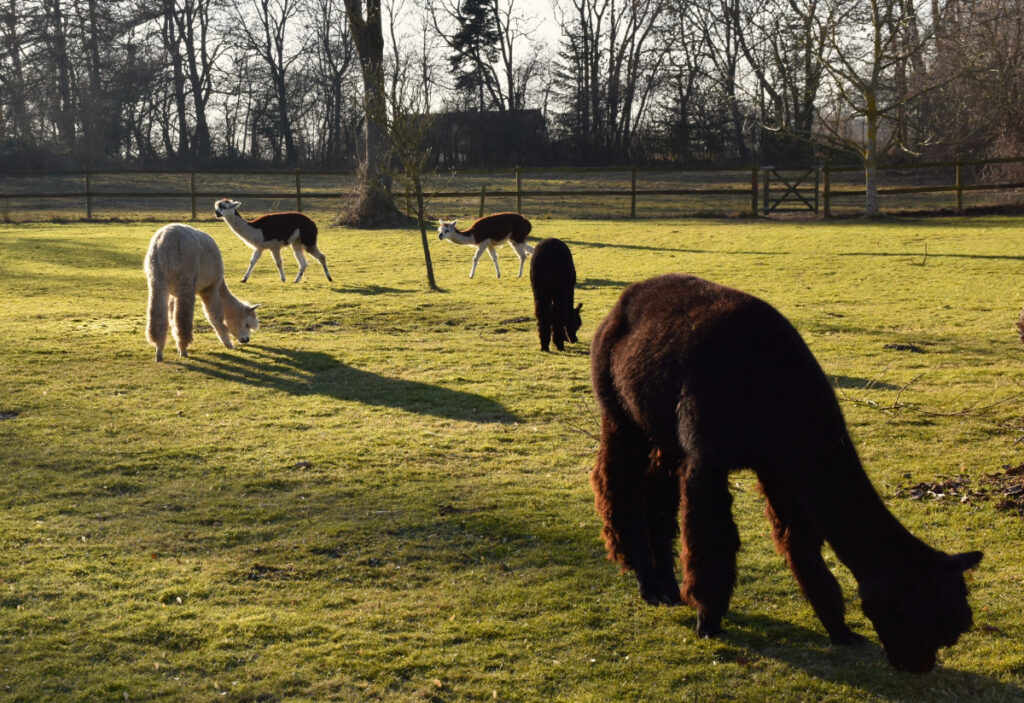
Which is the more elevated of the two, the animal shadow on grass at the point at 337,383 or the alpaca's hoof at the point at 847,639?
the animal shadow on grass at the point at 337,383

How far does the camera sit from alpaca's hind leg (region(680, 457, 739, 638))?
12.3 ft

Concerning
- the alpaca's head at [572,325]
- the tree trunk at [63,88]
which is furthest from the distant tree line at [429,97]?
the alpaca's head at [572,325]

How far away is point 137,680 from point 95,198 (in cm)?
3684

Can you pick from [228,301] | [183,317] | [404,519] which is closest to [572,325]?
[228,301]

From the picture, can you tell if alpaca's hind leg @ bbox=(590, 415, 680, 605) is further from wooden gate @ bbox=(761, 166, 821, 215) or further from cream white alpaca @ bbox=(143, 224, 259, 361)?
wooden gate @ bbox=(761, 166, 821, 215)

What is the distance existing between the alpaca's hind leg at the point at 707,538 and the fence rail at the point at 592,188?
2666 cm

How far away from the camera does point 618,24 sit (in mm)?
50312

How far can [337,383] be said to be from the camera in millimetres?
9602

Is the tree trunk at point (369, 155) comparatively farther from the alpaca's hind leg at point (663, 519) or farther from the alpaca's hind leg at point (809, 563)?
the alpaca's hind leg at point (809, 563)

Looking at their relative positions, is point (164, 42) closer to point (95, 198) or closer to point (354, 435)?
point (95, 198)

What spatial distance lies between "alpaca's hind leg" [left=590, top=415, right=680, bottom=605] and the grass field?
16 cm

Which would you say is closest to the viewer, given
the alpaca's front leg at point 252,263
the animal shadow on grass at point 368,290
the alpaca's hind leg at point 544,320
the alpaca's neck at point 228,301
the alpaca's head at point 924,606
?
the alpaca's head at point 924,606

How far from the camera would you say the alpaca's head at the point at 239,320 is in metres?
11.6

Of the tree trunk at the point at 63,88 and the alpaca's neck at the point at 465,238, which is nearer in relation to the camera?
the alpaca's neck at the point at 465,238
